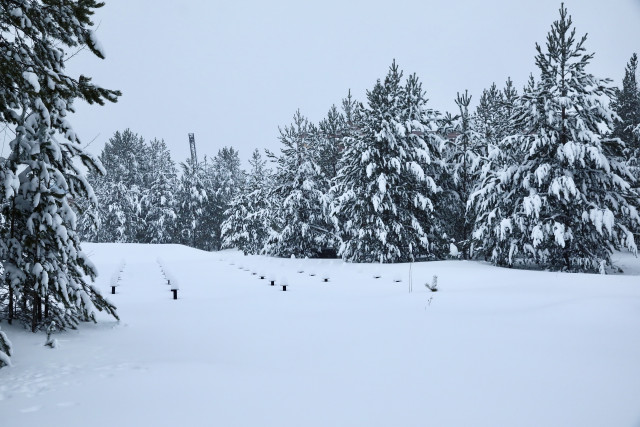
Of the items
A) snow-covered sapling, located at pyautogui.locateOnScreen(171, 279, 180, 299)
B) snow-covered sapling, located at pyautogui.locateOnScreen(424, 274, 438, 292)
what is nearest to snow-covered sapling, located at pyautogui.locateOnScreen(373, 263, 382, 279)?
snow-covered sapling, located at pyautogui.locateOnScreen(424, 274, 438, 292)

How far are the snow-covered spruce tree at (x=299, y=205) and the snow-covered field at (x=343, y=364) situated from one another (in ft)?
49.6

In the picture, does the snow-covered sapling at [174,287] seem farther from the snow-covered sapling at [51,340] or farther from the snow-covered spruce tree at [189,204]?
the snow-covered spruce tree at [189,204]

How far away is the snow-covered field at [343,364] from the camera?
4.27 meters

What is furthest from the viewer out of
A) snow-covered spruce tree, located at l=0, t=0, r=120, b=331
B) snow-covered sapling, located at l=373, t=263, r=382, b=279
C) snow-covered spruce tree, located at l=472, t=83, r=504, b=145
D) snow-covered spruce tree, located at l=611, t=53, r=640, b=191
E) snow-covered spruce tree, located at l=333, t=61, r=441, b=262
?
snow-covered spruce tree, located at l=611, t=53, r=640, b=191

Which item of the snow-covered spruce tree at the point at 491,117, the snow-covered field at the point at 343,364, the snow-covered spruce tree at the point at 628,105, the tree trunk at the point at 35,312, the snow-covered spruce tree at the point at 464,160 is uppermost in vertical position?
the snow-covered spruce tree at the point at 628,105

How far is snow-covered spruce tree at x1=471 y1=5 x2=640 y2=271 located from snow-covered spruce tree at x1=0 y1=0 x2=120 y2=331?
49.9 feet

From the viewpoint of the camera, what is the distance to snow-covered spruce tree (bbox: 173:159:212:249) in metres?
52.3

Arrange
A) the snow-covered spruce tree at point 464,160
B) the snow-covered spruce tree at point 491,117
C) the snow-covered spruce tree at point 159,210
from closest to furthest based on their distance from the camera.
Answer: the snow-covered spruce tree at point 464,160, the snow-covered spruce tree at point 491,117, the snow-covered spruce tree at point 159,210

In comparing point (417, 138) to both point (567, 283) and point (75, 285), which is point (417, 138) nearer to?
point (567, 283)

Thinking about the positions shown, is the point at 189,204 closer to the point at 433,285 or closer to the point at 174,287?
the point at 174,287

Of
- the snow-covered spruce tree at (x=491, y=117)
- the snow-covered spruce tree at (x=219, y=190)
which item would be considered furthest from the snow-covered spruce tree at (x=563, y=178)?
the snow-covered spruce tree at (x=219, y=190)

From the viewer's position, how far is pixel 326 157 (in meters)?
33.3

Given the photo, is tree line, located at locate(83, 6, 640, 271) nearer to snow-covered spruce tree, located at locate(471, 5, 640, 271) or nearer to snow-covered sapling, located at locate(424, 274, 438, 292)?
snow-covered spruce tree, located at locate(471, 5, 640, 271)

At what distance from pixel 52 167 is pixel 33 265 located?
61.1 inches
